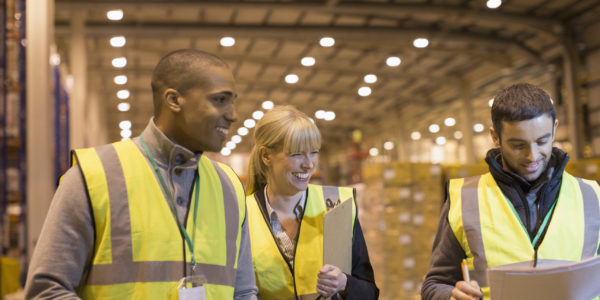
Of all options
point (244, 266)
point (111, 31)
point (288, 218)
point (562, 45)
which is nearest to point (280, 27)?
point (111, 31)

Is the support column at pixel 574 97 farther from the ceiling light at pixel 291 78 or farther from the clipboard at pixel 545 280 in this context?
the clipboard at pixel 545 280

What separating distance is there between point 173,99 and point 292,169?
943mm

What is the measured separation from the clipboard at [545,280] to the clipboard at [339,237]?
801 millimetres

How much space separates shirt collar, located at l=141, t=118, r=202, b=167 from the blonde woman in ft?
2.76

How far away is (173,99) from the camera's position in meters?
1.94

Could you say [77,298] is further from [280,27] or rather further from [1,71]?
[280,27]

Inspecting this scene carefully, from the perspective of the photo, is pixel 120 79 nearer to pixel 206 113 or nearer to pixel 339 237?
pixel 339 237

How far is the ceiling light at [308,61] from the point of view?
29.5ft

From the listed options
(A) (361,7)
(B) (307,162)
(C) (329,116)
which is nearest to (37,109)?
(C) (329,116)

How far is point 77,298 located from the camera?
1633mm

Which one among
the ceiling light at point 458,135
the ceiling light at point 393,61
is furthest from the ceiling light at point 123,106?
the ceiling light at point 458,135

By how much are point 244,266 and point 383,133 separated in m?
10.6

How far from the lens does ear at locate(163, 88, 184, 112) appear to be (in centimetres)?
193

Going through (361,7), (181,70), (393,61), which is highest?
(361,7)
